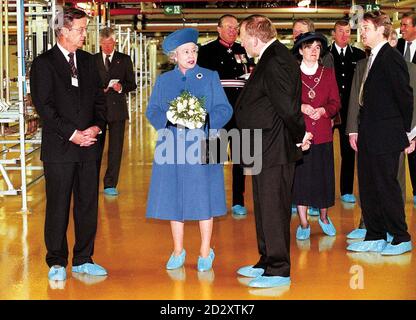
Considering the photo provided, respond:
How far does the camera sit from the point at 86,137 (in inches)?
182

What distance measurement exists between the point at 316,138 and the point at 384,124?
79 cm

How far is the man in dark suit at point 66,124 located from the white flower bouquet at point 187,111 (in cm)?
45

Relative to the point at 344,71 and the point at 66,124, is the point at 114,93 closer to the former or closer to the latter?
the point at 344,71

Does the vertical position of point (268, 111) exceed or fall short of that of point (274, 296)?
it exceeds it

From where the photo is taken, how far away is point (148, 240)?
5.86 metres

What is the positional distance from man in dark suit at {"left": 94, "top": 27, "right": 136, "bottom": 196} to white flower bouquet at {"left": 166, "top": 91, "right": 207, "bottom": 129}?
3.24m

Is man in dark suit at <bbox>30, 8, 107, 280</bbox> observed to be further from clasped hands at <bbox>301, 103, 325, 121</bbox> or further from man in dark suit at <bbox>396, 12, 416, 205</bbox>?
man in dark suit at <bbox>396, 12, 416, 205</bbox>

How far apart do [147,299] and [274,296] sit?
68cm

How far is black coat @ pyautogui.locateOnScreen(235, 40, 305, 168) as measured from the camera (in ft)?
14.1

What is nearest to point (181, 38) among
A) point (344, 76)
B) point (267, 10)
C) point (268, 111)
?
point (268, 111)

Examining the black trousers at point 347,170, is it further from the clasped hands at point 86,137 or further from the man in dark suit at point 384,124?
the clasped hands at point 86,137

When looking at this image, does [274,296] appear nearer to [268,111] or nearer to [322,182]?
[268,111]

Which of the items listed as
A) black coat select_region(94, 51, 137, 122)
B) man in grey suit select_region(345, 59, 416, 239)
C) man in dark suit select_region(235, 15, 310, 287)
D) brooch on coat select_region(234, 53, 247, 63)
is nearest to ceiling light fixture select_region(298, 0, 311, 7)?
black coat select_region(94, 51, 137, 122)
